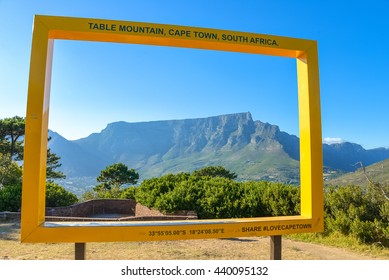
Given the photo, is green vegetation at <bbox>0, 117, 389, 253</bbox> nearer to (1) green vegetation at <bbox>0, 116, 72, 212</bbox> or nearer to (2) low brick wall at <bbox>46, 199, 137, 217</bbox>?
(1) green vegetation at <bbox>0, 116, 72, 212</bbox>

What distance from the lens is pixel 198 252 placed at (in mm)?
6789

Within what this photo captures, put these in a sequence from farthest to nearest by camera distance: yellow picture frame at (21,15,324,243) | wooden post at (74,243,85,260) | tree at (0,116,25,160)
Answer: tree at (0,116,25,160), wooden post at (74,243,85,260), yellow picture frame at (21,15,324,243)

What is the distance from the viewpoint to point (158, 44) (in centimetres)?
451

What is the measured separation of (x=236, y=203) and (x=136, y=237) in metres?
7.08

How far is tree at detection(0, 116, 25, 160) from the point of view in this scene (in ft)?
84.1

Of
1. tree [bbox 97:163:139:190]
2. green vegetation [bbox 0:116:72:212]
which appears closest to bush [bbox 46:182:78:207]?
green vegetation [bbox 0:116:72:212]

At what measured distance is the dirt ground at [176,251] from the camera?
20.7 ft

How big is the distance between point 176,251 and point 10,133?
2519 cm

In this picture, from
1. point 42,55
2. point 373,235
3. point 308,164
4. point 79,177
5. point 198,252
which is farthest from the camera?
point 79,177

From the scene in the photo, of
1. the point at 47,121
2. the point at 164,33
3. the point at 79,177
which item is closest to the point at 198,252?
the point at 47,121

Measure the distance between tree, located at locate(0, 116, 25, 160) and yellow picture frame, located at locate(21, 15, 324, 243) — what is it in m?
25.2

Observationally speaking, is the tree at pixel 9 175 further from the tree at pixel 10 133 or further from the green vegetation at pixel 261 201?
the tree at pixel 10 133

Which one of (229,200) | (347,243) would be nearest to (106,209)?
(229,200)

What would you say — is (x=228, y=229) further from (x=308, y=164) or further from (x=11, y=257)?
(x=11, y=257)
